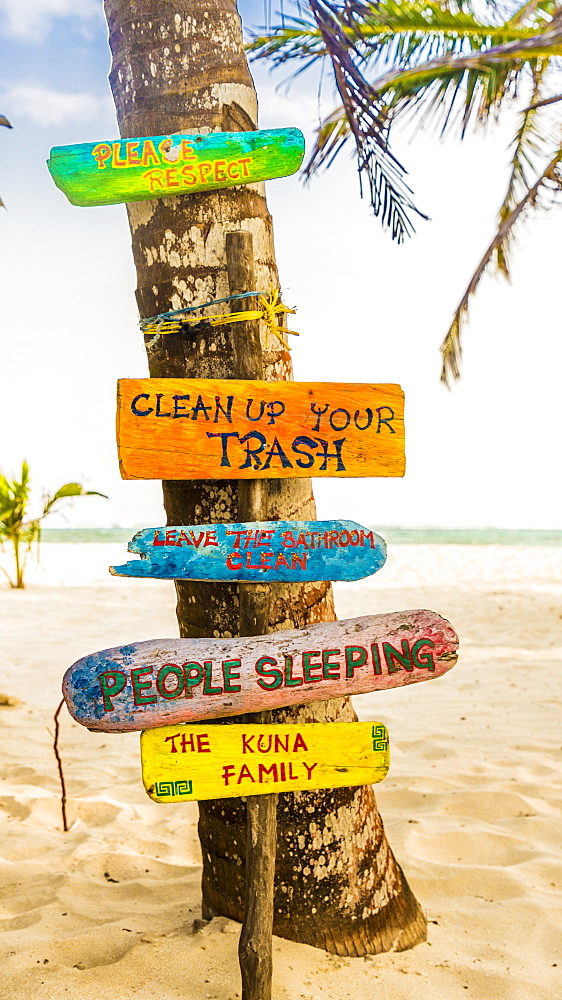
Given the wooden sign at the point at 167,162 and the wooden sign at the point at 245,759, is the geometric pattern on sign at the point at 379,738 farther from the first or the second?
the wooden sign at the point at 167,162

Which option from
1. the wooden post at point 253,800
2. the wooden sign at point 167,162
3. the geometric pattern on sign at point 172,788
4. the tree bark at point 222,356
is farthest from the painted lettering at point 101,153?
the geometric pattern on sign at point 172,788

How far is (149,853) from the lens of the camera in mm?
2715

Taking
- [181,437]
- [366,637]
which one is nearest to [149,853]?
[366,637]

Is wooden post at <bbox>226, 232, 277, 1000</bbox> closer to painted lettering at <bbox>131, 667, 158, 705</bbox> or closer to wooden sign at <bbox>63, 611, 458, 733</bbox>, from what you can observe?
wooden sign at <bbox>63, 611, 458, 733</bbox>

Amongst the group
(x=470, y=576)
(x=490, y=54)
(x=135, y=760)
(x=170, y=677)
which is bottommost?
(x=470, y=576)

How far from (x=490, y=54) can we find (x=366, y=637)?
143 cm

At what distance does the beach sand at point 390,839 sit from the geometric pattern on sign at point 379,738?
0.57 meters

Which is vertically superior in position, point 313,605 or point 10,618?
point 313,605

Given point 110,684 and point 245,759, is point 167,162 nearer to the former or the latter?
point 110,684

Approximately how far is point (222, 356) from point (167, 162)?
18.7 inches

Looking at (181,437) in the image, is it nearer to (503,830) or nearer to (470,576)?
(503,830)

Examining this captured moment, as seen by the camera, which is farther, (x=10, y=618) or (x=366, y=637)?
(x=10, y=618)

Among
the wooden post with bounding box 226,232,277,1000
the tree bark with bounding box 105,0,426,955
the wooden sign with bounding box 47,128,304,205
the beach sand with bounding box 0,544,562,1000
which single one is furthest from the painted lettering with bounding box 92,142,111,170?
the beach sand with bounding box 0,544,562,1000

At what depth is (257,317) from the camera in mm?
1867
